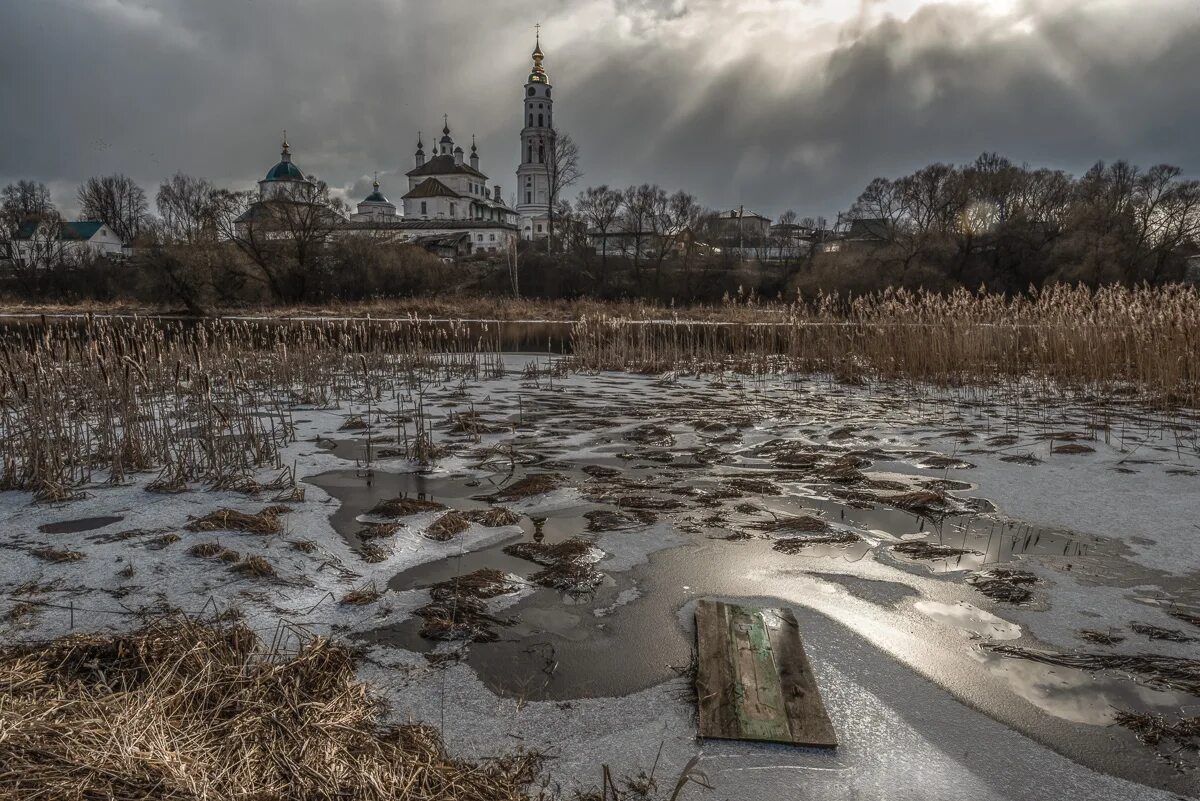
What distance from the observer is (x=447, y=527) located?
14.3ft

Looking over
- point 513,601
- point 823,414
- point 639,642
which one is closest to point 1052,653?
point 639,642

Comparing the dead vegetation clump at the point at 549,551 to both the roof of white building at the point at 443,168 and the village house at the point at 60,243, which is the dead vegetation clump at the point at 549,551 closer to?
the village house at the point at 60,243

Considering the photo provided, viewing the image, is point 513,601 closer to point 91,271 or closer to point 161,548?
point 161,548

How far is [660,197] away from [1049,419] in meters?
48.0

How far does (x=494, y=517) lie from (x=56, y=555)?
2.29m

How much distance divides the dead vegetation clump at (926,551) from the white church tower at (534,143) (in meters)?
91.8

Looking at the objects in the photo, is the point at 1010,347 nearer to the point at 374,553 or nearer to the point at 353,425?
the point at 353,425

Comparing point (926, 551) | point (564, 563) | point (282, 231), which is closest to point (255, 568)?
point (564, 563)

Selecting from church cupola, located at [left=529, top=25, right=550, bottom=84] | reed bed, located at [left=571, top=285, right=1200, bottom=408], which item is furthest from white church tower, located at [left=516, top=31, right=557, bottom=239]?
reed bed, located at [left=571, top=285, right=1200, bottom=408]

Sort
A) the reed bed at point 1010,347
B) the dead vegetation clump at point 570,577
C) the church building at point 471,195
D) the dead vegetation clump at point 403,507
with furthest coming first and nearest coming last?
the church building at point 471,195 → the reed bed at point 1010,347 → the dead vegetation clump at point 403,507 → the dead vegetation clump at point 570,577

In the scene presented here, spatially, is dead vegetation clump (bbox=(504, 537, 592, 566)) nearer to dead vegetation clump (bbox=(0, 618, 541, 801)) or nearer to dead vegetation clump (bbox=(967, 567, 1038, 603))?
dead vegetation clump (bbox=(0, 618, 541, 801))

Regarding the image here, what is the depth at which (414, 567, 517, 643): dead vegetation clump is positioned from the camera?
3072 millimetres

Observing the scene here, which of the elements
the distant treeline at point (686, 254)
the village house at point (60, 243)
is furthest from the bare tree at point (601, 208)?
the village house at point (60, 243)

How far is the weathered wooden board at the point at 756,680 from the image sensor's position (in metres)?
2.36
